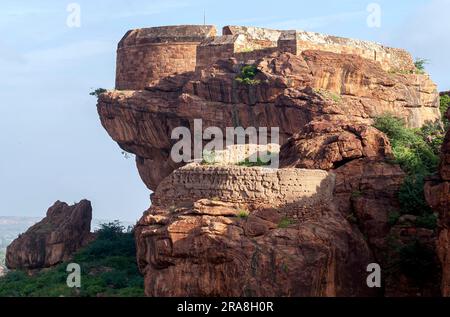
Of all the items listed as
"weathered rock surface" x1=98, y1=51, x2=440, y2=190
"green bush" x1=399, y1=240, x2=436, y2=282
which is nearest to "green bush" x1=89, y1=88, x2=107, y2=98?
"weathered rock surface" x1=98, y1=51, x2=440, y2=190

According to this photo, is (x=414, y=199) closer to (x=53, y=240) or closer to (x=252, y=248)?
(x=252, y=248)

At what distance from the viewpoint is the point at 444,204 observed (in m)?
32.5

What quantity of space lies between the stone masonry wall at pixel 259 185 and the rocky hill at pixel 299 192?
3cm

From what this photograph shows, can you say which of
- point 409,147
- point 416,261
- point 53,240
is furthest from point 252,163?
point 53,240

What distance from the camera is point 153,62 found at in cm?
5338

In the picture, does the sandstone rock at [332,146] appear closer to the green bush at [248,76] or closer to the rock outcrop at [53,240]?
the green bush at [248,76]

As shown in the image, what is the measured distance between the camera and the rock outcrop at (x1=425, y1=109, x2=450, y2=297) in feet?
107

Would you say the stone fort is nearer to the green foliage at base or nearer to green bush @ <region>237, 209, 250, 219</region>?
the green foliage at base

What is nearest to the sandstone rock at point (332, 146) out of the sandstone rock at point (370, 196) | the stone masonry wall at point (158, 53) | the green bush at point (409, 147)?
the sandstone rock at point (370, 196)
